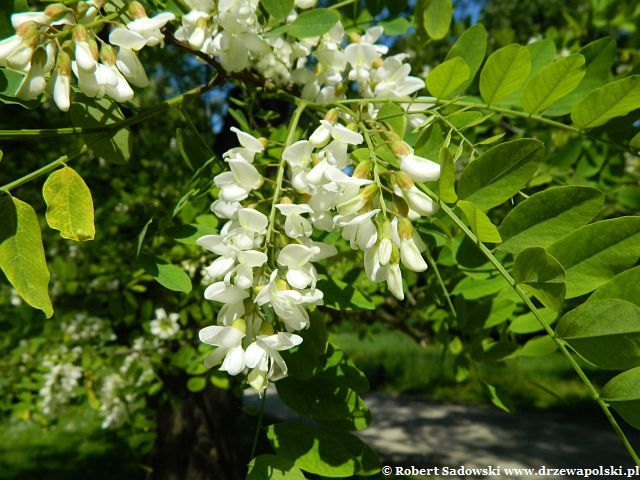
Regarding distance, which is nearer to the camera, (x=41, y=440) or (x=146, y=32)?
(x=146, y=32)

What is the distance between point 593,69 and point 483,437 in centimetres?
635

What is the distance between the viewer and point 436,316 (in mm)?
1342

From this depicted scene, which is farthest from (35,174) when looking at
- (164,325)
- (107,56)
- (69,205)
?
(164,325)

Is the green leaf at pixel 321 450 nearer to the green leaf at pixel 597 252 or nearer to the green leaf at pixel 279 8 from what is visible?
the green leaf at pixel 597 252

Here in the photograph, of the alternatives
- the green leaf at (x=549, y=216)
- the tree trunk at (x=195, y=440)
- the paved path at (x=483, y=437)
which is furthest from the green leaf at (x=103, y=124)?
the paved path at (x=483, y=437)

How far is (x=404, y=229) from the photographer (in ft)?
1.94

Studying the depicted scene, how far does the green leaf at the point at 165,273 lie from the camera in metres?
0.74

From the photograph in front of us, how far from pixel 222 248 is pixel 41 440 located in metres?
6.83

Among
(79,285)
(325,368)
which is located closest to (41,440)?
(79,285)

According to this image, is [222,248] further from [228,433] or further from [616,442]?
[616,442]

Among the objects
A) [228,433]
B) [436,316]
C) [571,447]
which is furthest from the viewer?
[571,447]

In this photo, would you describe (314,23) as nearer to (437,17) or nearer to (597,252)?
(437,17)

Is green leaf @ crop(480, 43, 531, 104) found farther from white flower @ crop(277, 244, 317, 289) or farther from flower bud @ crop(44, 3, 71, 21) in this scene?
flower bud @ crop(44, 3, 71, 21)

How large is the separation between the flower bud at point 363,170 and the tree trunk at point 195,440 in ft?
7.66
